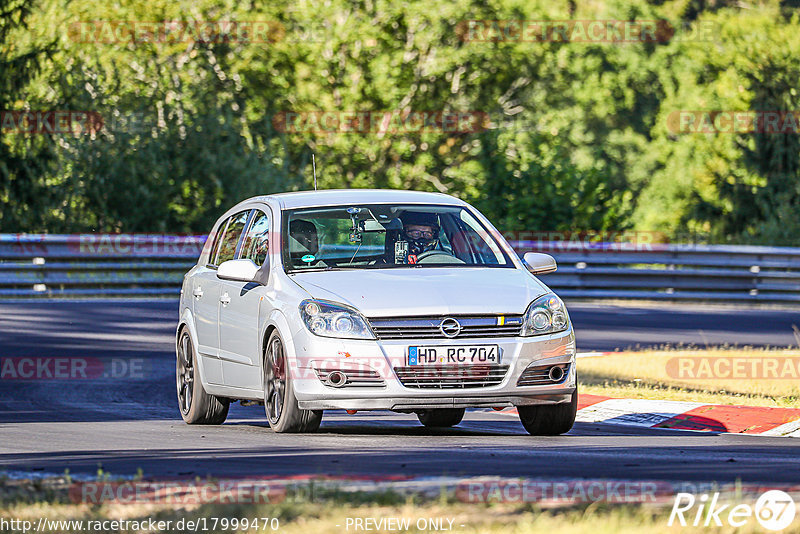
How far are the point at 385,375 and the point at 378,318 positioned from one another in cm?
34

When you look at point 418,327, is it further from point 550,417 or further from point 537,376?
point 550,417

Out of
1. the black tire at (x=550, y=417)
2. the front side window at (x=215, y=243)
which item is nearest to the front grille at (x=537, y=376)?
the black tire at (x=550, y=417)

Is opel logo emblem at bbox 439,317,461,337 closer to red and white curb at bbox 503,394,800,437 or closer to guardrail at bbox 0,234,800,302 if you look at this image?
red and white curb at bbox 503,394,800,437

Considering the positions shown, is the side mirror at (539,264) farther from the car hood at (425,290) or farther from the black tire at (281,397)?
the black tire at (281,397)

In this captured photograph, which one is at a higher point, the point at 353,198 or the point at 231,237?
the point at 353,198

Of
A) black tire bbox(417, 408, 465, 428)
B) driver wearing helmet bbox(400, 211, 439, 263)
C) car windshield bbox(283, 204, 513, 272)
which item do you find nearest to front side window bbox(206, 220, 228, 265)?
car windshield bbox(283, 204, 513, 272)

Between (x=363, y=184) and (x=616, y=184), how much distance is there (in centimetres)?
1965

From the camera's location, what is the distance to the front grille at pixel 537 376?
9.03 meters

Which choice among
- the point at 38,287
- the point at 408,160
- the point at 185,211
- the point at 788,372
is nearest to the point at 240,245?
the point at 788,372

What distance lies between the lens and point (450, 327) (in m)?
8.86

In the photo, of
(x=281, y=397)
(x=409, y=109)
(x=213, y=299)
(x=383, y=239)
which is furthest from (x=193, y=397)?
(x=409, y=109)

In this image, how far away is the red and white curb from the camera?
10.6 metres

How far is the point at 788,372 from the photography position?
558 inches

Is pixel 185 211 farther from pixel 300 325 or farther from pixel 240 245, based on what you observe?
pixel 300 325
